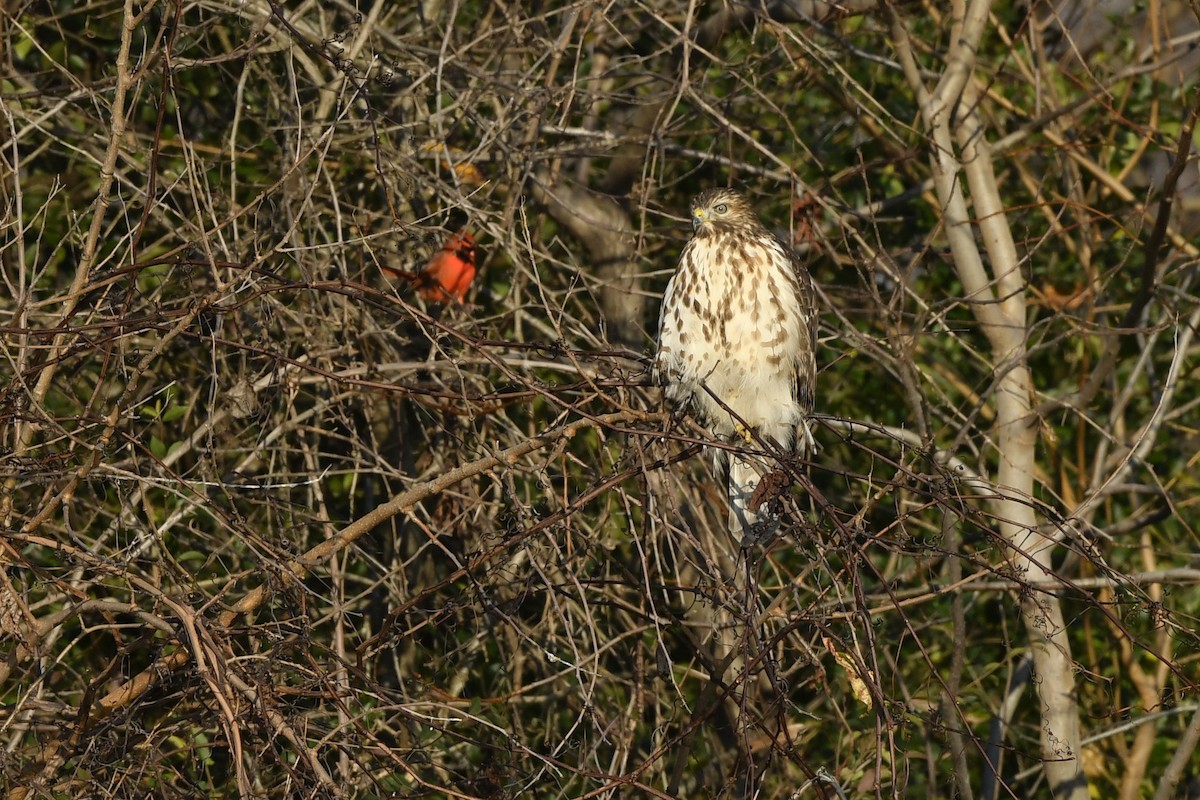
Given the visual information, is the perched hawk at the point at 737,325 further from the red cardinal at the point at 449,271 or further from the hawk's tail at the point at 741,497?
the red cardinal at the point at 449,271

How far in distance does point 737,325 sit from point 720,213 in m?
0.36

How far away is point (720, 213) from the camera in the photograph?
13.9ft

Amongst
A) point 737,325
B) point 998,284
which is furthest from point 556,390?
point 998,284

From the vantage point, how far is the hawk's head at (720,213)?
166 inches

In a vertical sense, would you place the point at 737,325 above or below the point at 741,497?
above

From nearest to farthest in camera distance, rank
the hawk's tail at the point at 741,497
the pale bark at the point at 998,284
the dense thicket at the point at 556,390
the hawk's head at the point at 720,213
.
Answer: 1. the dense thicket at the point at 556,390
2. the hawk's tail at the point at 741,497
3. the hawk's head at the point at 720,213
4. the pale bark at the point at 998,284

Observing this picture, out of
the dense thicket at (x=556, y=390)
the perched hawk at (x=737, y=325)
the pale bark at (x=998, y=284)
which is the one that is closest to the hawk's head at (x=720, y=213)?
the perched hawk at (x=737, y=325)

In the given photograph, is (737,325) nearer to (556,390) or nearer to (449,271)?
(449,271)

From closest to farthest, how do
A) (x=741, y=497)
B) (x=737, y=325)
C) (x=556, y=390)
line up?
(x=556, y=390) → (x=737, y=325) → (x=741, y=497)

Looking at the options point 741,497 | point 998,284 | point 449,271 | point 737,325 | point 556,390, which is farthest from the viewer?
point 998,284

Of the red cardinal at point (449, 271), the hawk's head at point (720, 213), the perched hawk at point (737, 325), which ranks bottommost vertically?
the red cardinal at point (449, 271)

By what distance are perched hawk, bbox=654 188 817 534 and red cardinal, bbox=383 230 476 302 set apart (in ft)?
2.13

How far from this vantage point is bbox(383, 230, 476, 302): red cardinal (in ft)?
14.0

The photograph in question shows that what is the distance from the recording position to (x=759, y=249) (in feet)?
13.7
